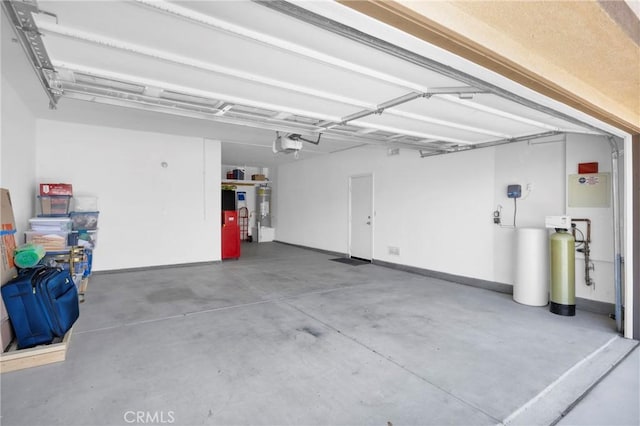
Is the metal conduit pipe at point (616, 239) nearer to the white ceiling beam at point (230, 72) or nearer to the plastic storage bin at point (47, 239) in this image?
the white ceiling beam at point (230, 72)

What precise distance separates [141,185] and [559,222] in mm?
6860

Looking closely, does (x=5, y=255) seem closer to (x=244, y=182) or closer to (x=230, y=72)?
(x=230, y=72)

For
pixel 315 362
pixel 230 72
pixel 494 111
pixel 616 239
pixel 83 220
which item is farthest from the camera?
pixel 83 220

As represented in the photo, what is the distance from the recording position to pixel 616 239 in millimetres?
3430

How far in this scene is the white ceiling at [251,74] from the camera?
5.89 feet

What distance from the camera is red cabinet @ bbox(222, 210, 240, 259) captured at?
761 cm

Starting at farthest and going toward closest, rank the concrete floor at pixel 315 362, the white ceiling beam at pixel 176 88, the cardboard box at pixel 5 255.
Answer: the cardboard box at pixel 5 255, the white ceiling beam at pixel 176 88, the concrete floor at pixel 315 362

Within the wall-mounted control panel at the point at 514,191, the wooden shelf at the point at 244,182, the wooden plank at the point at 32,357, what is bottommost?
the wooden plank at the point at 32,357

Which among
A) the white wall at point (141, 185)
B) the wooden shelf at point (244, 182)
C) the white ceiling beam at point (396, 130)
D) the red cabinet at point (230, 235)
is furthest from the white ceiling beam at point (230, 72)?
the wooden shelf at point (244, 182)

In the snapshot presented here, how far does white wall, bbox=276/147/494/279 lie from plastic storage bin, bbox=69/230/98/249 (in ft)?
16.9

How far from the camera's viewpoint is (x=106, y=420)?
75.5 inches

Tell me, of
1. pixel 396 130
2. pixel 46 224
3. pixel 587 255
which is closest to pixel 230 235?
pixel 46 224

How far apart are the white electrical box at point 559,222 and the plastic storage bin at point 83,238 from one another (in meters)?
6.53

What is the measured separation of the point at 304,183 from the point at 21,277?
714 centimetres
